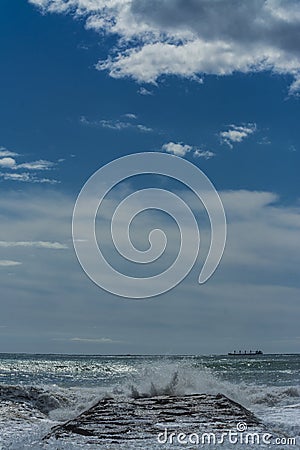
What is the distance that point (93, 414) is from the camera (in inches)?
479

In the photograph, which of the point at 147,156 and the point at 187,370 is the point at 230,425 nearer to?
the point at 147,156

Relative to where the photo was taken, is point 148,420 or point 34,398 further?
point 34,398

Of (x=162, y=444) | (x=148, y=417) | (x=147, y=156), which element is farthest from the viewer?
(x=147, y=156)

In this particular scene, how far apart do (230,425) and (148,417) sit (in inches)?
67.5

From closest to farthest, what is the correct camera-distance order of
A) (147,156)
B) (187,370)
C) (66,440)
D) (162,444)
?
(162,444) → (66,440) → (147,156) → (187,370)

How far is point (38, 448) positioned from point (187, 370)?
1413 cm

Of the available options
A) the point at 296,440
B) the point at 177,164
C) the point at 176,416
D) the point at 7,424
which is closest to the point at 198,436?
the point at 296,440

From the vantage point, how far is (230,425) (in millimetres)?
10328

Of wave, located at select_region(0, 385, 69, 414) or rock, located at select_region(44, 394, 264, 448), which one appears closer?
rock, located at select_region(44, 394, 264, 448)

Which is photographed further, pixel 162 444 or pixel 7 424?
pixel 7 424

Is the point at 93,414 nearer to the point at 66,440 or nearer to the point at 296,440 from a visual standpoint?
the point at 66,440

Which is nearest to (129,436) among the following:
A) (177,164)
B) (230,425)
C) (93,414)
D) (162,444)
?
(162,444)

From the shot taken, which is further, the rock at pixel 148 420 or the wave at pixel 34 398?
the wave at pixel 34 398

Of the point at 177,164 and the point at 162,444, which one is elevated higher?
the point at 177,164
